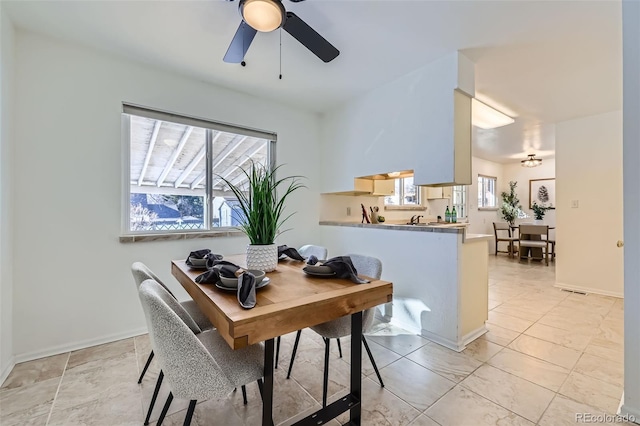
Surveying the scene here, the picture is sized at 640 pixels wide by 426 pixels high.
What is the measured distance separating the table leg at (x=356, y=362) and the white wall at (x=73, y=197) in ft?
6.91

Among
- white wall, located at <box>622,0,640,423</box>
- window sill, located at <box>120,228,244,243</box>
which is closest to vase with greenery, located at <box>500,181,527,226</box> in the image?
white wall, located at <box>622,0,640,423</box>

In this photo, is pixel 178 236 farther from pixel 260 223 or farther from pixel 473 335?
pixel 473 335

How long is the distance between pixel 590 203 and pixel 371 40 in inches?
154

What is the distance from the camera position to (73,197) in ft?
7.36

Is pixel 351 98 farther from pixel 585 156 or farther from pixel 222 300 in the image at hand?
pixel 585 156

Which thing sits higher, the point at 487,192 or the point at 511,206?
Answer: the point at 487,192

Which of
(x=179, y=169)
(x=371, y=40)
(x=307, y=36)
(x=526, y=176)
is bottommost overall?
(x=179, y=169)

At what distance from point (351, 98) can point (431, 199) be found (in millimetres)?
2934

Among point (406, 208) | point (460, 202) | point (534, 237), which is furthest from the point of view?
point (460, 202)

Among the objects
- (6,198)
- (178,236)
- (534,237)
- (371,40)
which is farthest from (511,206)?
(6,198)

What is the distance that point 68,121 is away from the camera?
2.22 m

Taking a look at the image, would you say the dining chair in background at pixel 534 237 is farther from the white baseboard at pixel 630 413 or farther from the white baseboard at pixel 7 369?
the white baseboard at pixel 7 369

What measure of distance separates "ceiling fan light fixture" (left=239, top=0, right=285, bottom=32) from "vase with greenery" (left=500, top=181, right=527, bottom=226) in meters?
7.59

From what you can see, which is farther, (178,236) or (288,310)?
(178,236)
